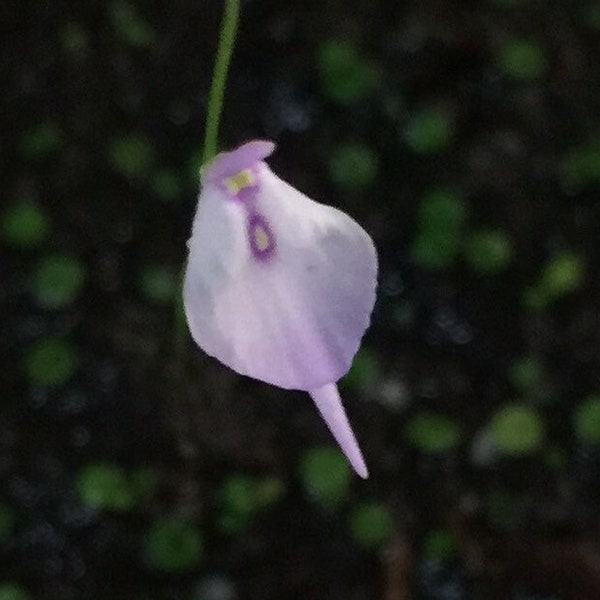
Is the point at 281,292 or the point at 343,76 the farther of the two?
the point at 343,76

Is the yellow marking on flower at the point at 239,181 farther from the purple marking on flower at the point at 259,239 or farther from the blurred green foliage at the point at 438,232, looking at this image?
the blurred green foliage at the point at 438,232

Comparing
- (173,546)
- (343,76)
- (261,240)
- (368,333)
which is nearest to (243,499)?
(173,546)

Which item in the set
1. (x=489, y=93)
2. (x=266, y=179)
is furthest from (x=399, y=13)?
(x=266, y=179)

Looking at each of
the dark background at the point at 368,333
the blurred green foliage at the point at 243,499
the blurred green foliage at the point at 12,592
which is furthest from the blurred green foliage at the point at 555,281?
the blurred green foliage at the point at 12,592

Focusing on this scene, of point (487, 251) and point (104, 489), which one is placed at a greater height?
point (487, 251)

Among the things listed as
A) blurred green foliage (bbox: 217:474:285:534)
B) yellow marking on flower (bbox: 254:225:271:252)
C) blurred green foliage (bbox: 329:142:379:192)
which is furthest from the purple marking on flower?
blurred green foliage (bbox: 329:142:379:192)

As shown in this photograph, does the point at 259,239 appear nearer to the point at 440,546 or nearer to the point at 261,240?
the point at 261,240

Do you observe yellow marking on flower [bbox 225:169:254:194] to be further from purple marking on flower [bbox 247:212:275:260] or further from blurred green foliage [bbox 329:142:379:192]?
blurred green foliage [bbox 329:142:379:192]
